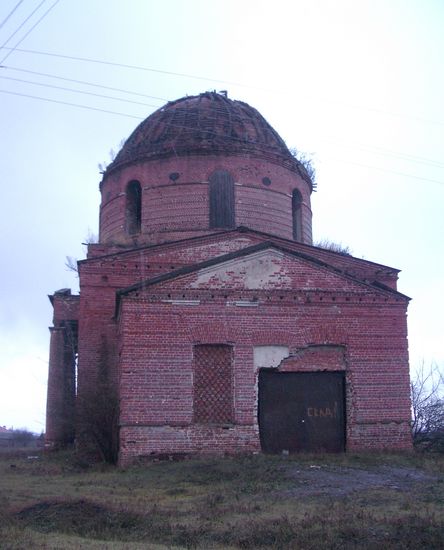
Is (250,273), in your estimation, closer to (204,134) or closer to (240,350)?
(240,350)

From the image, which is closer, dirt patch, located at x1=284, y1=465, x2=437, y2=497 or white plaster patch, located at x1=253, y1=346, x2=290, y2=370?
dirt patch, located at x1=284, y1=465, x2=437, y2=497

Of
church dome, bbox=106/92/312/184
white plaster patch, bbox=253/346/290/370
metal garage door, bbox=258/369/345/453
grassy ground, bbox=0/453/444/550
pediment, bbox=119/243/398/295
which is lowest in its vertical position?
grassy ground, bbox=0/453/444/550

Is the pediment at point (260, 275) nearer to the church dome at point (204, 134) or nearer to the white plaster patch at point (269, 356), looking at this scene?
the white plaster patch at point (269, 356)

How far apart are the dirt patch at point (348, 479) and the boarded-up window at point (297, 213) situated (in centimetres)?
1124

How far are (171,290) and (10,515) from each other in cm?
801

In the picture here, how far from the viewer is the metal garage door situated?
18000 mm

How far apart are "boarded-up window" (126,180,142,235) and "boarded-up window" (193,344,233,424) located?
791 cm

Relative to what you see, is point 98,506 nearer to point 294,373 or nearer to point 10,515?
point 10,515

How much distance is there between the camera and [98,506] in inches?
443

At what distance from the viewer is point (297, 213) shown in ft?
85.0

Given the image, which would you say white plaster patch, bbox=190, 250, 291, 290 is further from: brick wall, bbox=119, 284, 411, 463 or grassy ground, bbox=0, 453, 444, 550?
grassy ground, bbox=0, 453, 444, 550

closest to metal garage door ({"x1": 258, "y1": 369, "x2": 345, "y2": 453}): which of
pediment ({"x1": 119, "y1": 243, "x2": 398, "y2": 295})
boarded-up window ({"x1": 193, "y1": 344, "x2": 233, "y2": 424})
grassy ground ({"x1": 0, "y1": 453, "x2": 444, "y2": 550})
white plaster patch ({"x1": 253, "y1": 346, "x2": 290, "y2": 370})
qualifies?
white plaster patch ({"x1": 253, "y1": 346, "x2": 290, "y2": 370})

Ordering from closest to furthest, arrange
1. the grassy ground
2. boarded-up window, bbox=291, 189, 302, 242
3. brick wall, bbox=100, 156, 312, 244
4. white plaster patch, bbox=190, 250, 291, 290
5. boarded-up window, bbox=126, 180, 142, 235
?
the grassy ground → white plaster patch, bbox=190, 250, 291, 290 → brick wall, bbox=100, 156, 312, 244 → boarded-up window, bbox=126, 180, 142, 235 → boarded-up window, bbox=291, 189, 302, 242

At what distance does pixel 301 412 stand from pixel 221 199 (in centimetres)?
845
